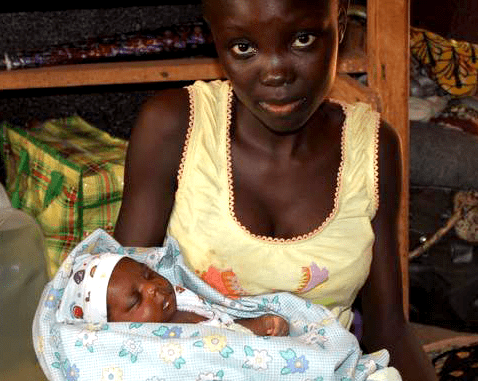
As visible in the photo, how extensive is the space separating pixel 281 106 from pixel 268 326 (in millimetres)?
368

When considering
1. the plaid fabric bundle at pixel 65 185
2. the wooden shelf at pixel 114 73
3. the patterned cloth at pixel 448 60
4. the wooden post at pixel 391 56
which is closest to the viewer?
the wooden post at pixel 391 56

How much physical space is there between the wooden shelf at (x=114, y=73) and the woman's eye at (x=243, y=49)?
0.66 m

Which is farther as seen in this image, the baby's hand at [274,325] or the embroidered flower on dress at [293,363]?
the baby's hand at [274,325]

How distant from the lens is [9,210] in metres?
2.08

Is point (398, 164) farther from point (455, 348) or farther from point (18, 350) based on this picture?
point (18, 350)

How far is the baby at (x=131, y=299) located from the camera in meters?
1.52

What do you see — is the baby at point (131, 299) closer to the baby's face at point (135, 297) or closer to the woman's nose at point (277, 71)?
the baby's face at point (135, 297)

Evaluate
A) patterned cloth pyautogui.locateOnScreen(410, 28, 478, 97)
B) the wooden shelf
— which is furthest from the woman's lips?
patterned cloth pyautogui.locateOnScreen(410, 28, 478, 97)

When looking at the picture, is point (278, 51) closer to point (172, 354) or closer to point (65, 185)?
point (172, 354)

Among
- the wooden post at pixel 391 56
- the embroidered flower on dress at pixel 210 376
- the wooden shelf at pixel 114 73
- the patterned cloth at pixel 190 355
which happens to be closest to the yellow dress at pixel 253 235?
the patterned cloth at pixel 190 355

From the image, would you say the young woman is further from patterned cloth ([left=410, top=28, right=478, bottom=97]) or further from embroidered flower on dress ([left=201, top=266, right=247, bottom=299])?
patterned cloth ([left=410, top=28, right=478, bottom=97])

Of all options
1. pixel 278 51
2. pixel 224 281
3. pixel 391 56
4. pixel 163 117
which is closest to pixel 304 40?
pixel 278 51

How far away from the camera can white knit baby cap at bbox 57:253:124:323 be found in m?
1.52

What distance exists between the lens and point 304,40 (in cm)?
144
